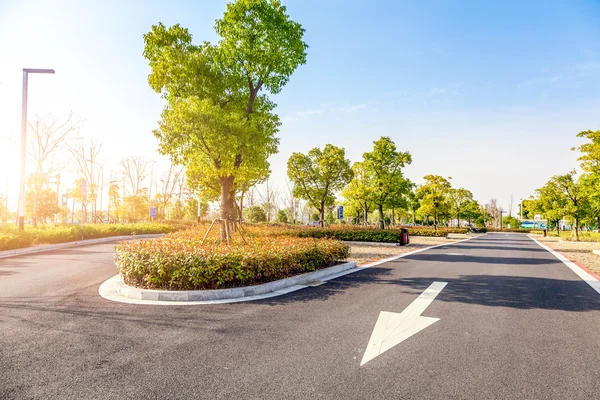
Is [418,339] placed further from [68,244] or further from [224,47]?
[68,244]

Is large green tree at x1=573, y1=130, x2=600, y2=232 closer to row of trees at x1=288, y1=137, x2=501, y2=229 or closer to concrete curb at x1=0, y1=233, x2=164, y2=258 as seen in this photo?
row of trees at x1=288, y1=137, x2=501, y2=229

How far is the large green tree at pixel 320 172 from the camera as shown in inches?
1270

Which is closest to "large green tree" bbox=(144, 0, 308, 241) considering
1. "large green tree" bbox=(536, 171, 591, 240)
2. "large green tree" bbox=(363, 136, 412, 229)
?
"large green tree" bbox=(363, 136, 412, 229)

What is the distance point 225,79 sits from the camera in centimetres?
1063

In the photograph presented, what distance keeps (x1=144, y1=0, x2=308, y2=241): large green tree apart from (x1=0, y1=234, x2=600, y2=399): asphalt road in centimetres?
495

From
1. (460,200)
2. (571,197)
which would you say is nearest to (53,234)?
(571,197)

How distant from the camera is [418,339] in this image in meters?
4.52

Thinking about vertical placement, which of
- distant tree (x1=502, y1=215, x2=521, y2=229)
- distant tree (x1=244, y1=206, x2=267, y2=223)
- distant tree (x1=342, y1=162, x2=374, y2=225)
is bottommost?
distant tree (x1=502, y1=215, x2=521, y2=229)

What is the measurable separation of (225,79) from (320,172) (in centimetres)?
2255

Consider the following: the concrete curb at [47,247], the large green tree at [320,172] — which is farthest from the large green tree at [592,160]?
the concrete curb at [47,247]

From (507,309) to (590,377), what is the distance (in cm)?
270

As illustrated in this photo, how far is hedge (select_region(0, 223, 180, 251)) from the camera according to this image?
14469mm

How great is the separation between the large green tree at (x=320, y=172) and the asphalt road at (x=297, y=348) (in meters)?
25.4

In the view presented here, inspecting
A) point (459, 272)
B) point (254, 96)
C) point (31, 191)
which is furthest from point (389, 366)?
point (31, 191)
